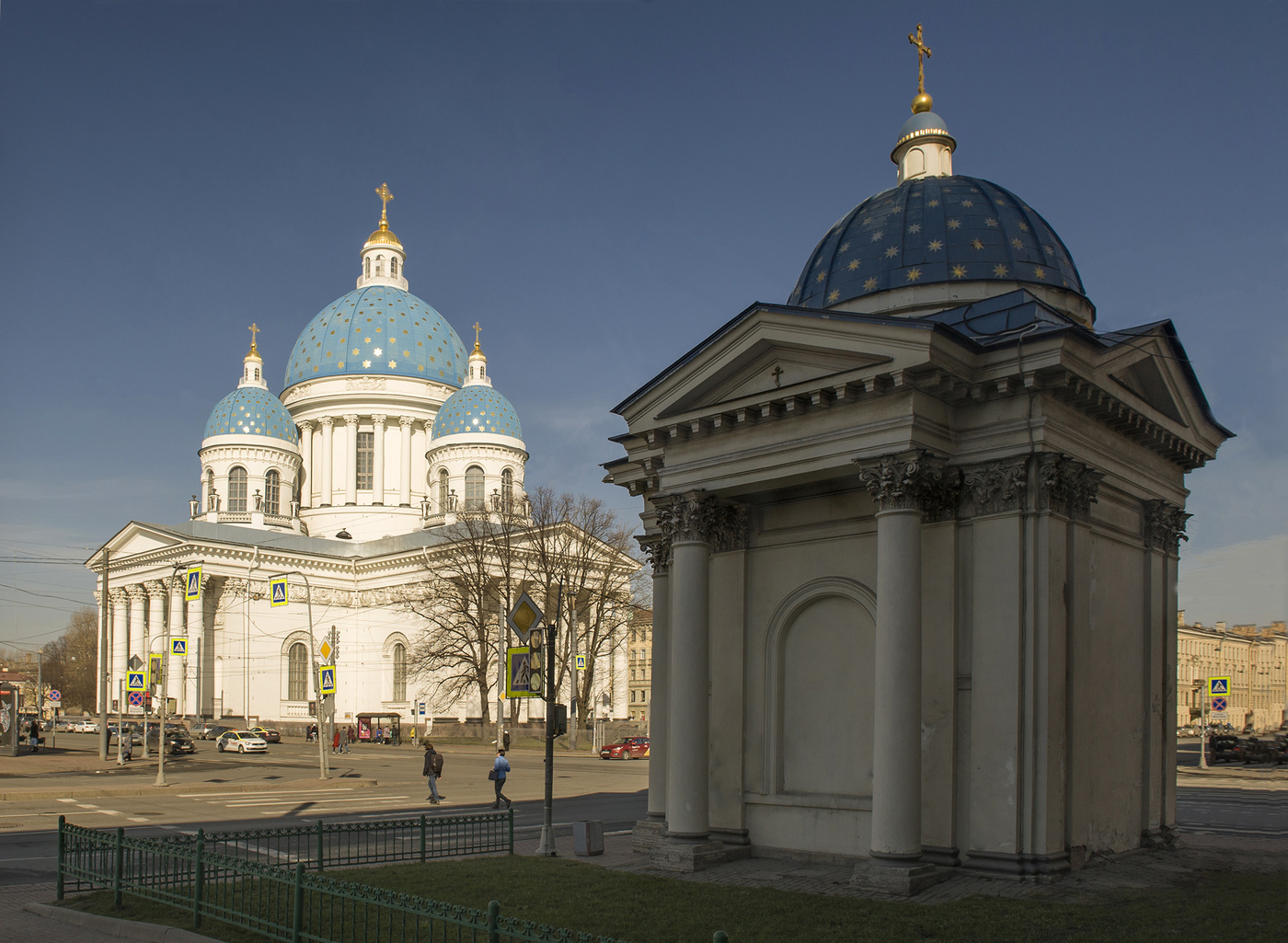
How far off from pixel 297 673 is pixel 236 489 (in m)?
14.1

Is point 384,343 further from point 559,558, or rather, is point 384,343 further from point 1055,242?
point 1055,242

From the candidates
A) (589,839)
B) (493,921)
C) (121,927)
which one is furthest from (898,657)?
(121,927)

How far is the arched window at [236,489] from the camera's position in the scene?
78.7 meters

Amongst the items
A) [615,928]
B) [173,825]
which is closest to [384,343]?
[173,825]

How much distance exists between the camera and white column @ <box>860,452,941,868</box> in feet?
45.9

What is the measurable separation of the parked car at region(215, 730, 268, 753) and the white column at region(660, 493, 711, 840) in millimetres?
42080

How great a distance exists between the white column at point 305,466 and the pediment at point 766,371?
7067cm

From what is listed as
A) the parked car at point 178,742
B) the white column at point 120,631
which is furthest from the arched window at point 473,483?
the parked car at point 178,742

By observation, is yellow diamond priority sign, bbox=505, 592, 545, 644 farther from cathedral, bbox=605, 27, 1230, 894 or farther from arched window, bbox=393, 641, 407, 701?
arched window, bbox=393, 641, 407, 701

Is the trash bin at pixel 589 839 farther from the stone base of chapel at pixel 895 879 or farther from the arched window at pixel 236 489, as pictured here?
the arched window at pixel 236 489

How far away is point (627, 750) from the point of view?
2079 inches

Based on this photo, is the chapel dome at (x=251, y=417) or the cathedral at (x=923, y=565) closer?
the cathedral at (x=923, y=565)

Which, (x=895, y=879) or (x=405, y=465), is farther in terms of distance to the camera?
(x=405, y=465)

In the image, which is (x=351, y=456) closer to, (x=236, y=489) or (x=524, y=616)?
(x=236, y=489)
